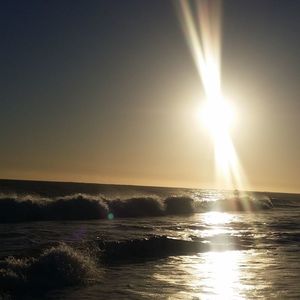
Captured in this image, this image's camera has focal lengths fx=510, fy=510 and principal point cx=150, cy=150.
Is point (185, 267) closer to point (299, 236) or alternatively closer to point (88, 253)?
point (88, 253)

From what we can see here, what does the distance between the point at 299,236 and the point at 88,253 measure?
14297 millimetres

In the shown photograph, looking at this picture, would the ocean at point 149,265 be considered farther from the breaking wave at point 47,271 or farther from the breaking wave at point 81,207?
the breaking wave at point 81,207

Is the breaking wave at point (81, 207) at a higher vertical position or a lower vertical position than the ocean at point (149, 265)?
higher

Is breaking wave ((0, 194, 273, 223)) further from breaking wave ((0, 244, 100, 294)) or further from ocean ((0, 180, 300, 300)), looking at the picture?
breaking wave ((0, 244, 100, 294))

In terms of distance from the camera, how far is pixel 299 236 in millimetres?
27688

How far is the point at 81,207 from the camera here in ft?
150

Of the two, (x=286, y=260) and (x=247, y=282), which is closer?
(x=247, y=282)

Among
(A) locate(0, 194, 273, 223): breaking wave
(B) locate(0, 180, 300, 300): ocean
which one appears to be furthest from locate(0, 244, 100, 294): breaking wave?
(A) locate(0, 194, 273, 223): breaking wave

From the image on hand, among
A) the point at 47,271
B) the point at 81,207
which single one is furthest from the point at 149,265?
the point at 81,207

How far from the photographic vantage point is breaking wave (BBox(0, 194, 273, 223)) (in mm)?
39969

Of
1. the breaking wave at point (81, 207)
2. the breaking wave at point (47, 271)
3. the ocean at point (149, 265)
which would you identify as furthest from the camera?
the breaking wave at point (81, 207)

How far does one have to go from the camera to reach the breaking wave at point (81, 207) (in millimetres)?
39969

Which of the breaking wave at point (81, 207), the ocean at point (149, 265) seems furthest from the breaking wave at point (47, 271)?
the breaking wave at point (81, 207)

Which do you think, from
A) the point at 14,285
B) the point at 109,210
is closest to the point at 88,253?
the point at 14,285
